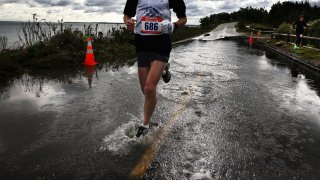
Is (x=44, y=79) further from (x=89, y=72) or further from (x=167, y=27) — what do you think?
(x=167, y=27)

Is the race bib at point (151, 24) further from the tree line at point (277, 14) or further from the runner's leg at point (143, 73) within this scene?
the tree line at point (277, 14)

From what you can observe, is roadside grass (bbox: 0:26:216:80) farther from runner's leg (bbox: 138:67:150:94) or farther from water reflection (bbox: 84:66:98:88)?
runner's leg (bbox: 138:67:150:94)

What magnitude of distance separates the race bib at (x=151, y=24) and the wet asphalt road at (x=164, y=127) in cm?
143

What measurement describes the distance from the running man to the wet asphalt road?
73 centimetres

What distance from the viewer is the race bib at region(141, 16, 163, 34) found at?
4727mm

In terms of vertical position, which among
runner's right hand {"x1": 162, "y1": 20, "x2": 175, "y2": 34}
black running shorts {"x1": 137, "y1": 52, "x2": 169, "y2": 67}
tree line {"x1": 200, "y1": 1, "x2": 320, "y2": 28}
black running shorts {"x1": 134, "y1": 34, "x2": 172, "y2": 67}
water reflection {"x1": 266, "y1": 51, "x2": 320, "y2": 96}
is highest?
tree line {"x1": 200, "y1": 1, "x2": 320, "y2": 28}

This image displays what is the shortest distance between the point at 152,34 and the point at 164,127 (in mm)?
1482

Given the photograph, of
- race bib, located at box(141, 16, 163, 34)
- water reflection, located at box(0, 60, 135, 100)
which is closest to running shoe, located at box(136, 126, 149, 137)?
race bib, located at box(141, 16, 163, 34)

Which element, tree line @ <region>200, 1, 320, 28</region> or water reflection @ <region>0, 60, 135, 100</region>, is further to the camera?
tree line @ <region>200, 1, 320, 28</region>

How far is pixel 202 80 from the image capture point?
32.6 ft

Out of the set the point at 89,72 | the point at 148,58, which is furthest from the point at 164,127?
the point at 89,72

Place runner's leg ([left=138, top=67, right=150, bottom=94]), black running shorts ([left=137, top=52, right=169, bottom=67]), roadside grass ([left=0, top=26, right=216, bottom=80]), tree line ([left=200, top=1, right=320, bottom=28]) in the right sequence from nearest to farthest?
black running shorts ([left=137, top=52, right=169, bottom=67]), runner's leg ([left=138, top=67, right=150, bottom=94]), roadside grass ([left=0, top=26, right=216, bottom=80]), tree line ([left=200, top=1, right=320, bottom=28])

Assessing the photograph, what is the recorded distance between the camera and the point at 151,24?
474 centimetres

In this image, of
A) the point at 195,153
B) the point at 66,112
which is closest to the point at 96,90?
the point at 66,112
